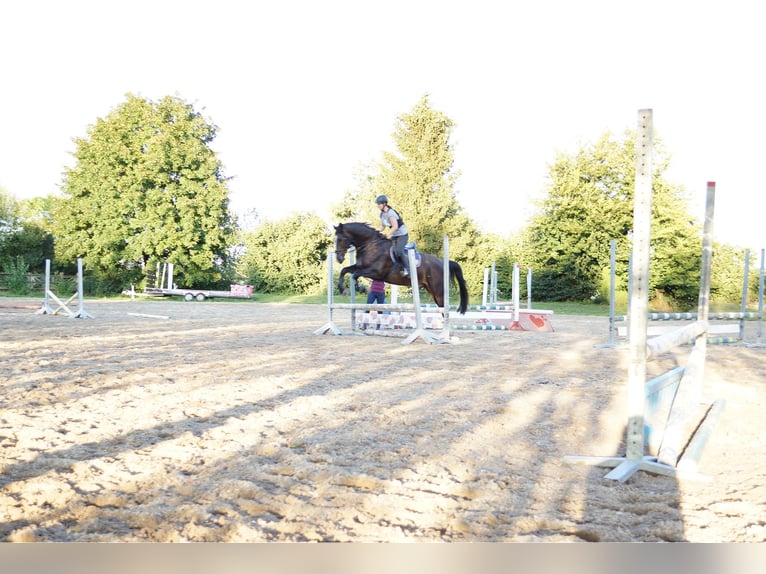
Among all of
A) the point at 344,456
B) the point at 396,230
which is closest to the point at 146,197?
the point at 396,230

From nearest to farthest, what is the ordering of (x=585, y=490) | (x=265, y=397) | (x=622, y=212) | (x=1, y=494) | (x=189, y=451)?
(x=1, y=494), (x=585, y=490), (x=189, y=451), (x=265, y=397), (x=622, y=212)

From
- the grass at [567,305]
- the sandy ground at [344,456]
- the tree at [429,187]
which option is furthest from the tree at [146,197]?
the sandy ground at [344,456]

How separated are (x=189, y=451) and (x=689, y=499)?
2.38 metres

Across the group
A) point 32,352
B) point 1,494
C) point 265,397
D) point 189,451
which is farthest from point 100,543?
point 32,352

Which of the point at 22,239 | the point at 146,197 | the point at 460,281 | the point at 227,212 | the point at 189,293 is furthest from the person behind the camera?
the point at 22,239

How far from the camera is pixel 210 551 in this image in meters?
1.84

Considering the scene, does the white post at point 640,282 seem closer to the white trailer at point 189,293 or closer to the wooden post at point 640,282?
the wooden post at point 640,282

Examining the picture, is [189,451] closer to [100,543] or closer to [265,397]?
[100,543]

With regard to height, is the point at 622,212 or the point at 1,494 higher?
the point at 622,212

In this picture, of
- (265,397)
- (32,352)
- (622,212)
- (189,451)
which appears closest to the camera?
(189,451)

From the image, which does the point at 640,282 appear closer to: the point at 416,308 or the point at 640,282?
the point at 640,282

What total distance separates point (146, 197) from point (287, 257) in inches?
323

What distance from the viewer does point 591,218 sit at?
2609 cm

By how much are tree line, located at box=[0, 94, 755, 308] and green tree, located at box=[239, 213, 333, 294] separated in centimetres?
9
